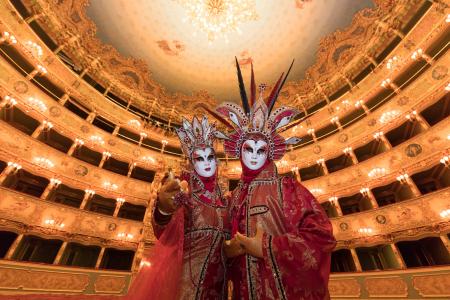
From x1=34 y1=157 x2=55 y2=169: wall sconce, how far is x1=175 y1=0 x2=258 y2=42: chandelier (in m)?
11.6

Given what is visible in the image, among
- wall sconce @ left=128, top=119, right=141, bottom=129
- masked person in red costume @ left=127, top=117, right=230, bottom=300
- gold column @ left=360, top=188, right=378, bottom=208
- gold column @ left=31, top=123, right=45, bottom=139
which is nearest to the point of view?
masked person in red costume @ left=127, top=117, right=230, bottom=300

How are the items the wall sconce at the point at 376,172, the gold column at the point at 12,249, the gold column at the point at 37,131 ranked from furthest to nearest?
the gold column at the point at 37,131
the wall sconce at the point at 376,172
the gold column at the point at 12,249

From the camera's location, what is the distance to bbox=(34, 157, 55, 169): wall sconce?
9480 millimetres

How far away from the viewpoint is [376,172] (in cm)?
991

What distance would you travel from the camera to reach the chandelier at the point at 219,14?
1370 centimetres

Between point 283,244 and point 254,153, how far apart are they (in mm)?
1214

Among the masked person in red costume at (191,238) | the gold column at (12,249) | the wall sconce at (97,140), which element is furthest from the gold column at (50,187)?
the masked person in red costume at (191,238)

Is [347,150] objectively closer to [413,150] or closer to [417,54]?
[413,150]

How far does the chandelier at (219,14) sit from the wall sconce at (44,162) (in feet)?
38.2

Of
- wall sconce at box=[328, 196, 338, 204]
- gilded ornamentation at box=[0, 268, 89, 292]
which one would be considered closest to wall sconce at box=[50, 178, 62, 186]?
gilded ornamentation at box=[0, 268, 89, 292]

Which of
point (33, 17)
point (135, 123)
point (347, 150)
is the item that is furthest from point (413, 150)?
point (33, 17)

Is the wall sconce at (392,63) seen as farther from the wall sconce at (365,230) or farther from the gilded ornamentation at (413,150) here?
the wall sconce at (365,230)

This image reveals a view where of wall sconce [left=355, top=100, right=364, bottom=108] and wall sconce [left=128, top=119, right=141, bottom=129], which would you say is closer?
wall sconce [left=355, top=100, right=364, bottom=108]

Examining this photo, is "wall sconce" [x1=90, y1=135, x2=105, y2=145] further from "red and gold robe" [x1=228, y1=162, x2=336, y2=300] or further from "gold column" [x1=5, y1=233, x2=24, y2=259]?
"red and gold robe" [x1=228, y1=162, x2=336, y2=300]
